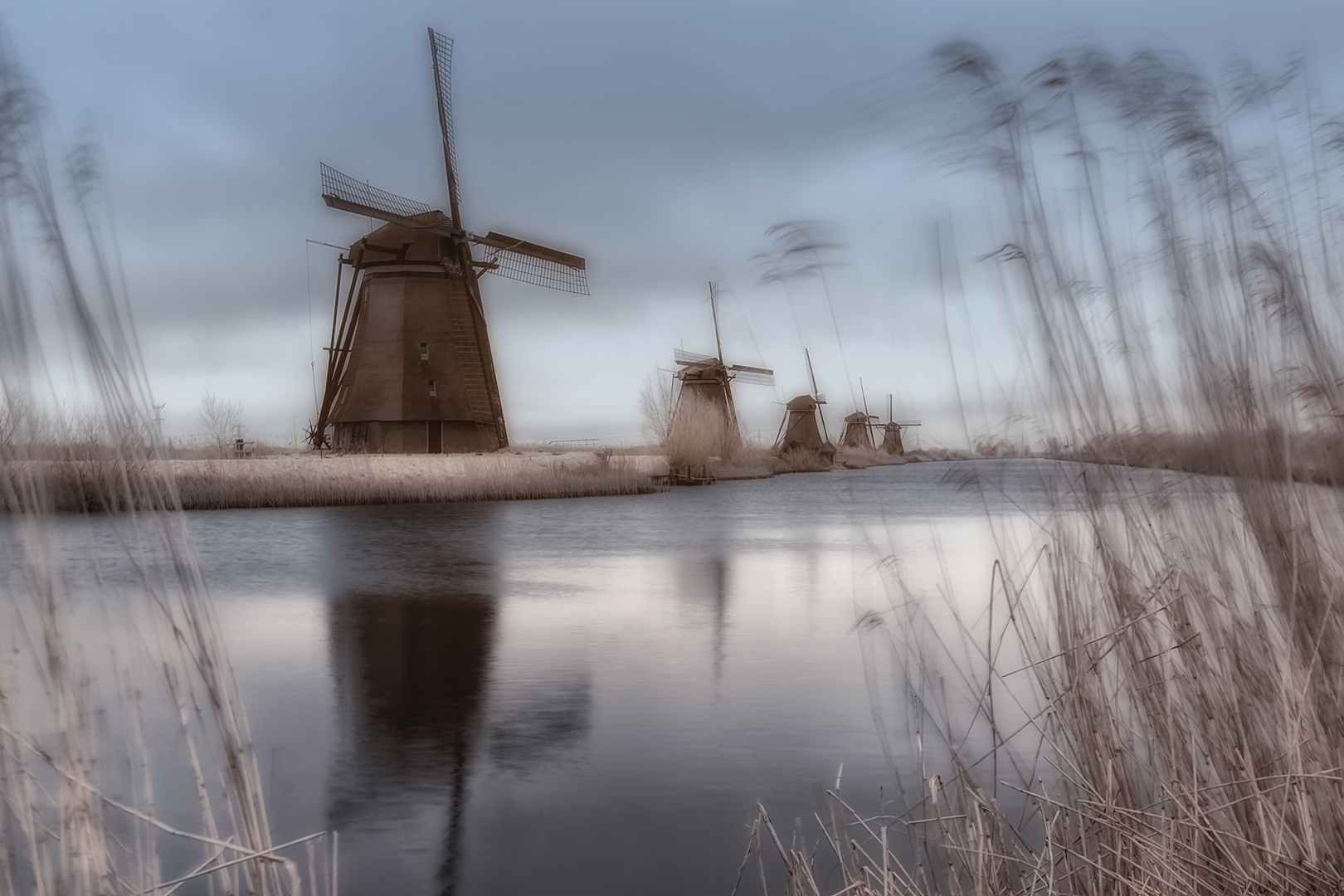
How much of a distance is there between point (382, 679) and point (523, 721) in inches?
46.6

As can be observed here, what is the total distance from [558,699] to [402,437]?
47.7 ft

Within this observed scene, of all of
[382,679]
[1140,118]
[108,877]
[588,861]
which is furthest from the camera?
[382,679]

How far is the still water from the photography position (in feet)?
8.71

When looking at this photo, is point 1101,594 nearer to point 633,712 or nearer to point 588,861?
point 588,861

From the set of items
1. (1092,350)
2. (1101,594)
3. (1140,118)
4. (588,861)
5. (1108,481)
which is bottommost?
(588,861)

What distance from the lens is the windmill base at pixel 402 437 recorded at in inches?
707

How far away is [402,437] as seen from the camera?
1797 centimetres

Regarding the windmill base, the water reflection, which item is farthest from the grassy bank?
the water reflection

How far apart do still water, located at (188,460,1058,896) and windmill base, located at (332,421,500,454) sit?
770 centimetres

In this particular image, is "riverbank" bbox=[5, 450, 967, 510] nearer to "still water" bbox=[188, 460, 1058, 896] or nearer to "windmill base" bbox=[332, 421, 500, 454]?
"windmill base" bbox=[332, 421, 500, 454]

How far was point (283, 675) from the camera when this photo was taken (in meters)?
4.84

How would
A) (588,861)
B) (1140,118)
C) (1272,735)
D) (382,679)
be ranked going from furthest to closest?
(382,679)
(588,861)
(1140,118)
(1272,735)

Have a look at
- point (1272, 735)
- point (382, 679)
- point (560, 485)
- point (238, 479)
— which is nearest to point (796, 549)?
point (382, 679)

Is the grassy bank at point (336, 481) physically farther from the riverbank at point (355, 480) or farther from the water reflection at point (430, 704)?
the water reflection at point (430, 704)
